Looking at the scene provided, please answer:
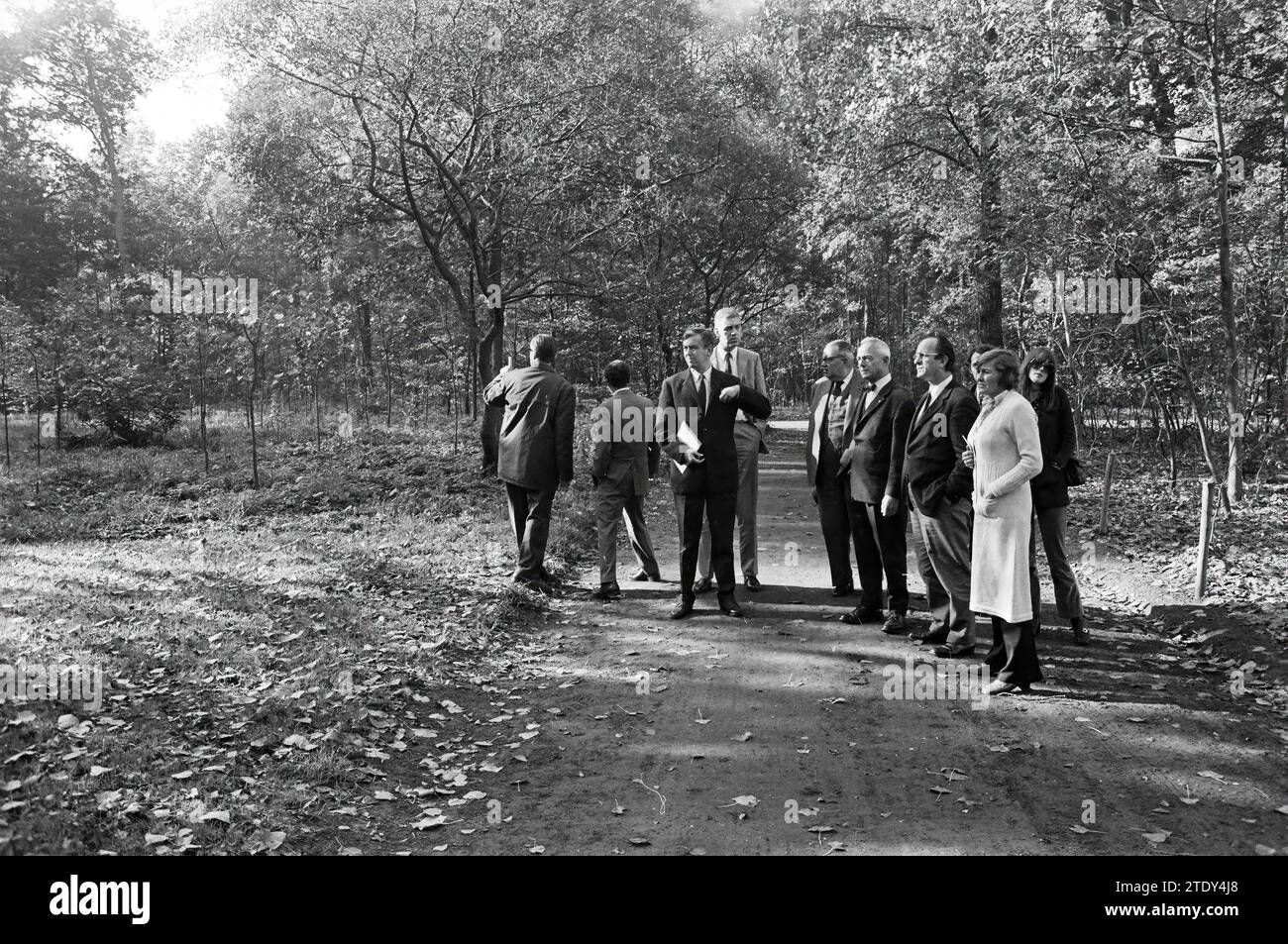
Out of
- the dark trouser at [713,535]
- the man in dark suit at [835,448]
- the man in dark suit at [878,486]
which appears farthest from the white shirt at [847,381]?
the dark trouser at [713,535]

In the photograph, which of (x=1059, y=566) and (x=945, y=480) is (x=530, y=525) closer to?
(x=945, y=480)

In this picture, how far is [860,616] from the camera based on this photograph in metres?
7.66

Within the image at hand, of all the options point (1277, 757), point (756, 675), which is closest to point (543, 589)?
point (756, 675)

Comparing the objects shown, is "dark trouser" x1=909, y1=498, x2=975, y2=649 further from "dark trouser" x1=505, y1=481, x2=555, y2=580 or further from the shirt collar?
"dark trouser" x1=505, y1=481, x2=555, y2=580

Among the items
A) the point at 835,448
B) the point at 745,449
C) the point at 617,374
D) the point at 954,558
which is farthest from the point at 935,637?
the point at 617,374

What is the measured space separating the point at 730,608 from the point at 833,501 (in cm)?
137

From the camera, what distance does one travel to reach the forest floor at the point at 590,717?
4.20m

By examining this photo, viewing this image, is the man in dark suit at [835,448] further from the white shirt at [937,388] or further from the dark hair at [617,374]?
the dark hair at [617,374]

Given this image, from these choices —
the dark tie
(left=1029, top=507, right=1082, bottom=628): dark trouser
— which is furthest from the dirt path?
the dark tie

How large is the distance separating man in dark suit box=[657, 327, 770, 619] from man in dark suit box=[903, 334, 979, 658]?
1.46 meters

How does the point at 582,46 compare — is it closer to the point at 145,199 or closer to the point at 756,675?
the point at 756,675

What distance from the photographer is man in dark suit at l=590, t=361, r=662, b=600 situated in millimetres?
8641

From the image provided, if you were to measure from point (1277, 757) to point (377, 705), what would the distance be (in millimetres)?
5314

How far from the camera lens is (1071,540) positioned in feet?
36.6
